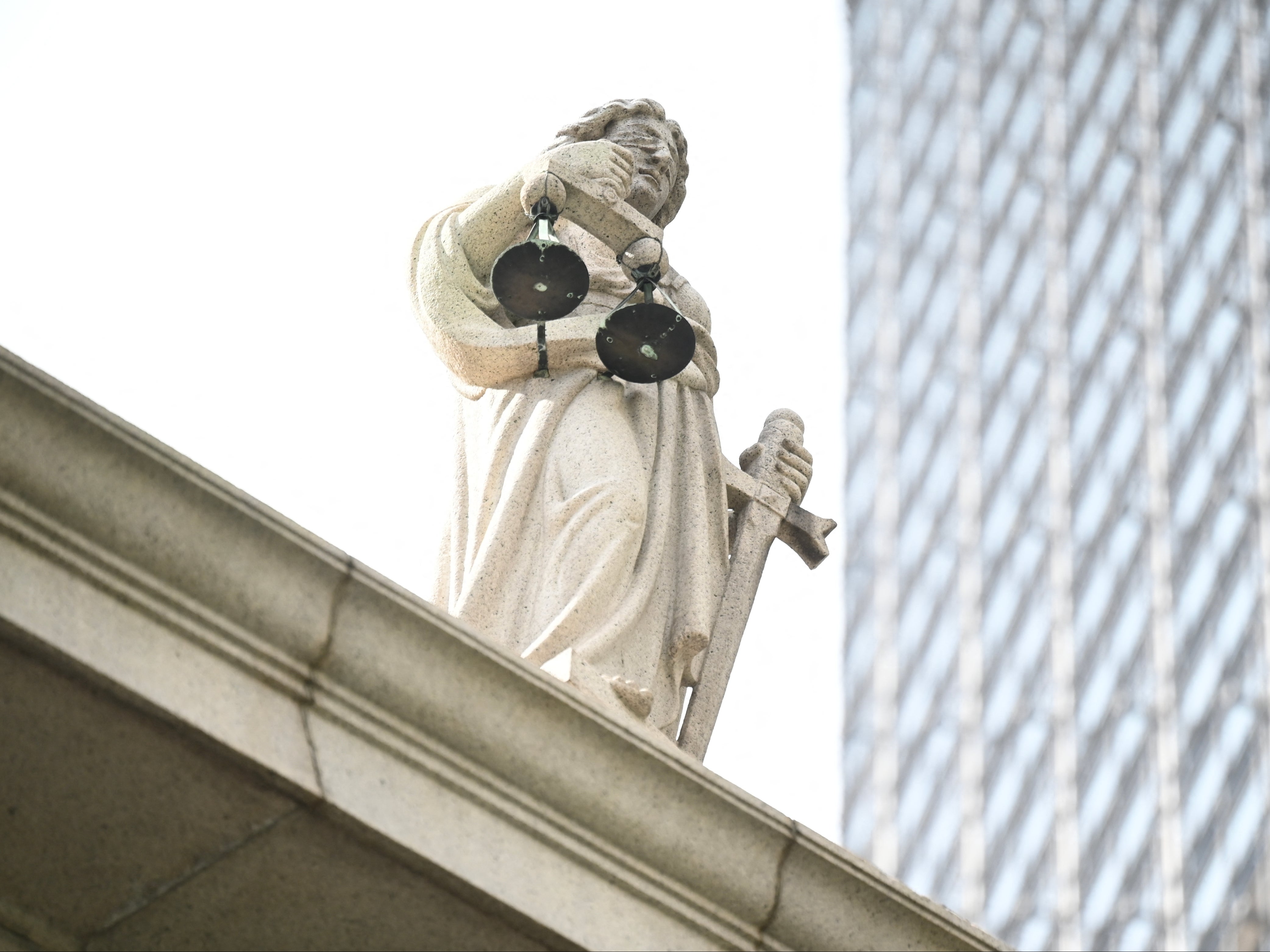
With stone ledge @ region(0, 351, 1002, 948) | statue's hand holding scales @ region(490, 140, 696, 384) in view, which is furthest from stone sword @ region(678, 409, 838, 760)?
stone ledge @ region(0, 351, 1002, 948)

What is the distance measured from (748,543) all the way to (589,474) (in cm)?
98

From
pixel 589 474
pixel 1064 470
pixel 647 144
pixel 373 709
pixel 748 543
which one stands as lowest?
pixel 373 709

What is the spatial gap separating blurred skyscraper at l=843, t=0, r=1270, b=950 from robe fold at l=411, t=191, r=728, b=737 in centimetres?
5680

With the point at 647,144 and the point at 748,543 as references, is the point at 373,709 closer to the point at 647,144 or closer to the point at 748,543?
the point at 748,543

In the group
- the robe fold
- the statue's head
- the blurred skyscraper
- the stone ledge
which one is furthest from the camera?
the blurred skyscraper

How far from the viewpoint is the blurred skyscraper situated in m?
67.0

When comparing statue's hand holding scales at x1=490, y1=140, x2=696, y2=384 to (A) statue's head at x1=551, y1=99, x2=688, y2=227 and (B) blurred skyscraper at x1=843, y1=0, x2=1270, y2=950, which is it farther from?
(B) blurred skyscraper at x1=843, y1=0, x2=1270, y2=950

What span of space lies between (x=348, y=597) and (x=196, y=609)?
0.44 metres

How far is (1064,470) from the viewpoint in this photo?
7469 cm

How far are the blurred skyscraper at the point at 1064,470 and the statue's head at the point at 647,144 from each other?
55768 mm

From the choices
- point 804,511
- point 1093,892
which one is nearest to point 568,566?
point 804,511

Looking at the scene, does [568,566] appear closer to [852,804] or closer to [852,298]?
[852,804]

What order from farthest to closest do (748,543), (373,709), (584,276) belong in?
1. (748,543)
2. (584,276)
3. (373,709)

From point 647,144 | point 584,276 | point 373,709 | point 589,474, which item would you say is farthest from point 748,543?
point 373,709
